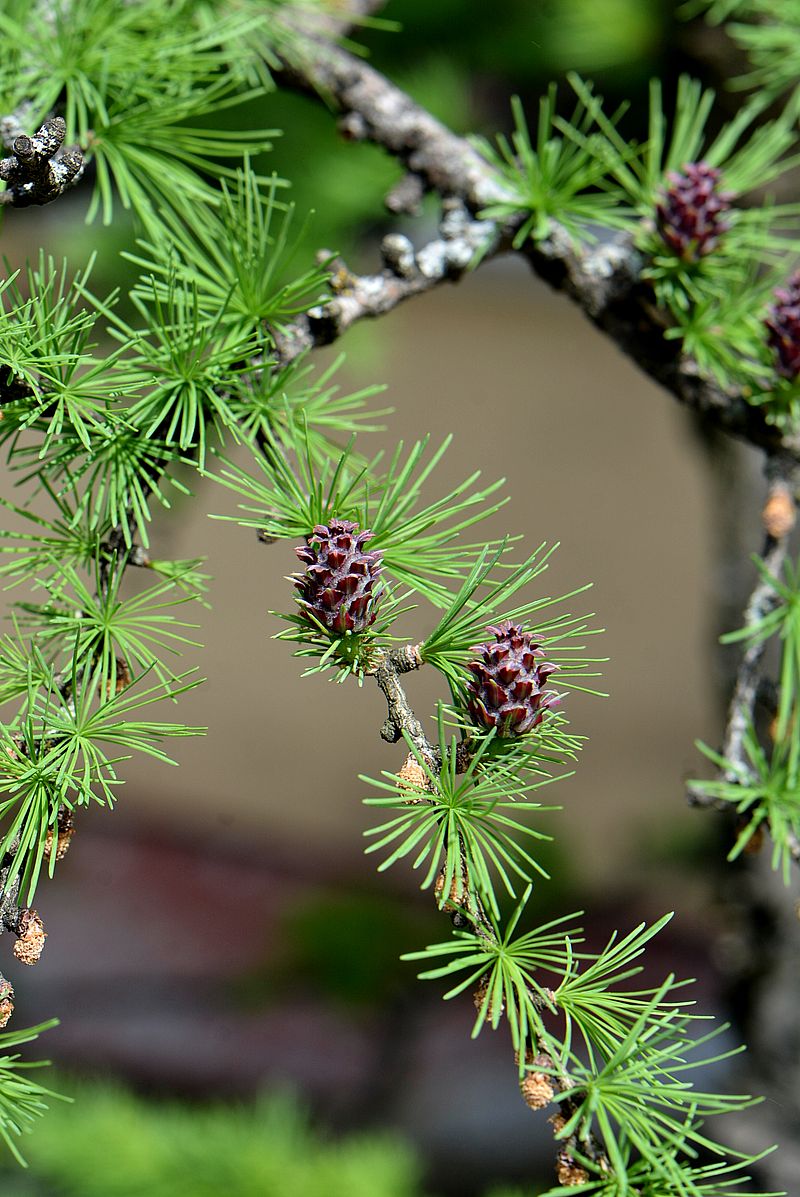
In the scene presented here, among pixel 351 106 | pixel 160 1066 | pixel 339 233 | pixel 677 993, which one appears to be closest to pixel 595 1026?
pixel 351 106

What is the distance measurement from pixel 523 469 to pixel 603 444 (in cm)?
15

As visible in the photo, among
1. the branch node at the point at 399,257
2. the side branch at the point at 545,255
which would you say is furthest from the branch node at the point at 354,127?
the branch node at the point at 399,257

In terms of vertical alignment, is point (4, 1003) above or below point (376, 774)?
above

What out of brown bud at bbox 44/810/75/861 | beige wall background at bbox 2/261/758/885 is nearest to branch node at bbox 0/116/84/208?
brown bud at bbox 44/810/75/861

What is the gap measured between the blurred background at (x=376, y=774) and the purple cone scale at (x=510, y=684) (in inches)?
23.7

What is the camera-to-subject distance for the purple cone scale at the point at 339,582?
32 cm

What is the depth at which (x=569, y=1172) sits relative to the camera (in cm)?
32

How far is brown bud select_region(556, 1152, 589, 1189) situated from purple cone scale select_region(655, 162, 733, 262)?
369 mm

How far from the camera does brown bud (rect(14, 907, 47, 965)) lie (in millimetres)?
321

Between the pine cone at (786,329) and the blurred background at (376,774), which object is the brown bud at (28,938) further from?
the blurred background at (376,774)

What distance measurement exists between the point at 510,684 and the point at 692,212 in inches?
10.7

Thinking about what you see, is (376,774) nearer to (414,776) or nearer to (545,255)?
(545,255)

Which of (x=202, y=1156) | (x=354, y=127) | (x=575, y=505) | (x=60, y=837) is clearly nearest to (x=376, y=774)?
(x=575, y=505)

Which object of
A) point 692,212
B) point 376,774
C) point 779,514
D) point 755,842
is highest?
point 692,212
